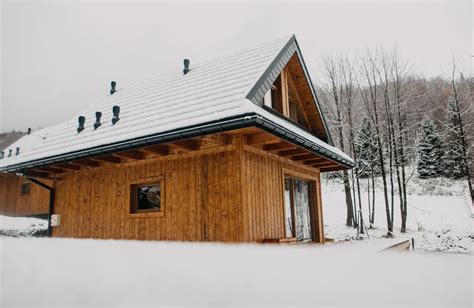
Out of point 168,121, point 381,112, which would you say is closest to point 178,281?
point 168,121

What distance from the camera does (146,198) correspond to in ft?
25.0

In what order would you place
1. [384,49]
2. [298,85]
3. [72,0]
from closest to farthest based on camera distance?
[72,0]
[298,85]
[384,49]

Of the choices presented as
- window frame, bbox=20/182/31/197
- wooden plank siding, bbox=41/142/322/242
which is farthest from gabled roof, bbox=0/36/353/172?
window frame, bbox=20/182/31/197

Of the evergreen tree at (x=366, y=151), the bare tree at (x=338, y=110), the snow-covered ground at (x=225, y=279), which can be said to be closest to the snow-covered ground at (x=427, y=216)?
the bare tree at (x=338, y=110)

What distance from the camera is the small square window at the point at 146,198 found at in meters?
7.41

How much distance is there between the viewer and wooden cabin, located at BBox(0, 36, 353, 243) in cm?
608

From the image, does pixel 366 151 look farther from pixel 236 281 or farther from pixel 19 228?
pixel 236 281

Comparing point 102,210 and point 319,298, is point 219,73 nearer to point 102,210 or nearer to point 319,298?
point 102,210

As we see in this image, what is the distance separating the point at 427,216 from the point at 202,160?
17.4 m

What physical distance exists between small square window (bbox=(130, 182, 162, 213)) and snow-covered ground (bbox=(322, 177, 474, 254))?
872 centimetres

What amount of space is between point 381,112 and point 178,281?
63.0 ft

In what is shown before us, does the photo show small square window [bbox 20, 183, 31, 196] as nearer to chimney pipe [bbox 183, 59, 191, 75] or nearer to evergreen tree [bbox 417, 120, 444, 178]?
chimney pipe [bbox 183, 59, 191, 75]

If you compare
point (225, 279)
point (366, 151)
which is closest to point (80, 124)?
point (225, 279)

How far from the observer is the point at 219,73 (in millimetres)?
8023
